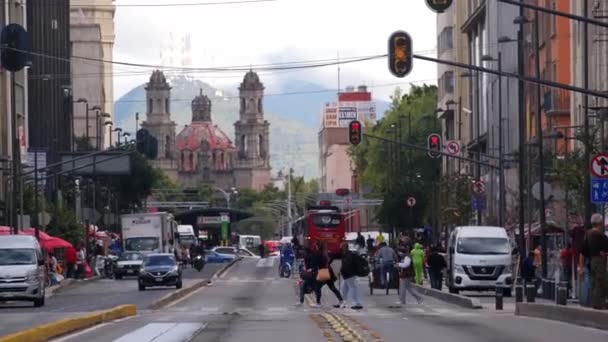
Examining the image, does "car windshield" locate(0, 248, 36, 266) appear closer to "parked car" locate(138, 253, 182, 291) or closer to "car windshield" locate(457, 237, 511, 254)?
"car windshield" locate(457, 237, 511, 254)

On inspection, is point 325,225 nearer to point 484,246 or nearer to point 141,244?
point 141,244

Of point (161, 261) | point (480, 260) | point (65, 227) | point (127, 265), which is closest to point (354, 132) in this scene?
point (161, 261)

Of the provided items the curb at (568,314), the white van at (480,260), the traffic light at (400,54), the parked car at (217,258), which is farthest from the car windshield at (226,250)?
the traffic light at (400,54)

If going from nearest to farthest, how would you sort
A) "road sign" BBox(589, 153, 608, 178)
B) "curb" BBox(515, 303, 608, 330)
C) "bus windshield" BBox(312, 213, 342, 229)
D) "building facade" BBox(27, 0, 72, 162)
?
"curb" BBox(515, 303, 608, 330) < "road sign" BBox(589, 153, 608, 178) < "bus windshield" BBox(312, 213, 342, 229) < "building facade" BBox(27, 0, 72, 162)

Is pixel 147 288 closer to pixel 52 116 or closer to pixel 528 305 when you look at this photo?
pixel 528 305

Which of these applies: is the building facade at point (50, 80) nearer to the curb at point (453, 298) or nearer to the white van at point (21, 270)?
the curb at point (453, 298)

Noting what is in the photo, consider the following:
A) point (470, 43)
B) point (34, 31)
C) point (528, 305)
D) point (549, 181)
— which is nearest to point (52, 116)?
point (34, 31)

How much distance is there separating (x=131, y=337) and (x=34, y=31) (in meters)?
81.6

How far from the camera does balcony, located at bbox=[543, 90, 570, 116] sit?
8200 cm

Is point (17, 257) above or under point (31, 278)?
above

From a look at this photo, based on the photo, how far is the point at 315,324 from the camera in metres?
35.1

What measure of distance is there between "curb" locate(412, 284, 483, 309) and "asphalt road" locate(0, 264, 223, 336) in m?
8.73

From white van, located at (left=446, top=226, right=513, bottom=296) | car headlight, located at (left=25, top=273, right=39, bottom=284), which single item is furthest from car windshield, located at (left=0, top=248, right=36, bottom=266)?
white van, located at (left=446, top=226, right=513, bottom=296)

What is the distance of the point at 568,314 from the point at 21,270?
22208mm
